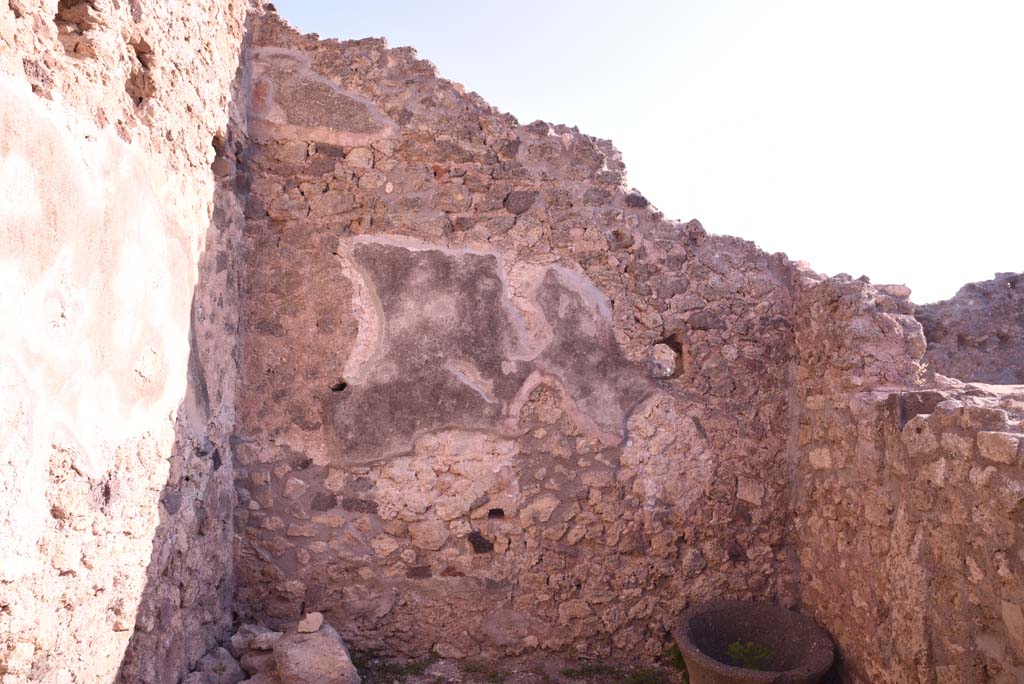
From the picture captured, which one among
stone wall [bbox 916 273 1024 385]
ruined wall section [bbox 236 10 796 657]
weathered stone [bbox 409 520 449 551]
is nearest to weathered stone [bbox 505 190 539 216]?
ruined wall section [bbox 236 10 796 657]

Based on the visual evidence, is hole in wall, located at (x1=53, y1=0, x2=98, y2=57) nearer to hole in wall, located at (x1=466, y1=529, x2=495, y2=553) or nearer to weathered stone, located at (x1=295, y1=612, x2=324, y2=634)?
weathered stone, located at (x1=295, y1=612, x2=324, y2=634)

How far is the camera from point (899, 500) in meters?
2.78

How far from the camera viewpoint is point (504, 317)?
3.49 meters

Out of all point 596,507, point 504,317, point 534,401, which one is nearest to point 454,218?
point 504,317

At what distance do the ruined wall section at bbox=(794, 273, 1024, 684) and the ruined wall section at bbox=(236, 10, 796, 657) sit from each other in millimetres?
255

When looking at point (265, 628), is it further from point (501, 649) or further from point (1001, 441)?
point (1001, 441)

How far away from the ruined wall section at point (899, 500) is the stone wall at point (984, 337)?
1.46 m

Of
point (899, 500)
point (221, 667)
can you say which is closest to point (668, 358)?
point (899, 500)

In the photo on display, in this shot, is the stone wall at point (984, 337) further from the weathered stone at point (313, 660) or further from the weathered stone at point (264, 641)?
the weathered stone at point (264, 641)

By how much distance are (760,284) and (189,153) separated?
2685 mm

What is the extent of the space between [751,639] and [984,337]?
2.59 metres

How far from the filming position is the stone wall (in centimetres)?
454

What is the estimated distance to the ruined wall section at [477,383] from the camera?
335 centimetres

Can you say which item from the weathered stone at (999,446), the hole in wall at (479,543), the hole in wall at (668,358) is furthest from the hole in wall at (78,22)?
the weathered stone at (999,446)
